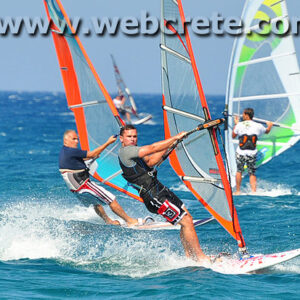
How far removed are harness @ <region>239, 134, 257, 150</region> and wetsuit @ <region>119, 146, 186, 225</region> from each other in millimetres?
4883

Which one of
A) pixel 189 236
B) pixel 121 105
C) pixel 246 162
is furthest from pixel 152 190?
pixel 121 105

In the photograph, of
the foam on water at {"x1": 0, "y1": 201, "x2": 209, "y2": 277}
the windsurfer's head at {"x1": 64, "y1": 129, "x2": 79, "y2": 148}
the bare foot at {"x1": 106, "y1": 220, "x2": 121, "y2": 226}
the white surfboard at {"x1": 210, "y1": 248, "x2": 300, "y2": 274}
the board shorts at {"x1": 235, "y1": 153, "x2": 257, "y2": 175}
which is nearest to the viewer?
the white surfboard at {"x1": 210, "y1": 248, "x2": 300, "y2": 274}

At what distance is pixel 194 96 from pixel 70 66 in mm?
3557

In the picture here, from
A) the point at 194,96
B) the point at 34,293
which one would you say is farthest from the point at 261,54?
the point at 34,293

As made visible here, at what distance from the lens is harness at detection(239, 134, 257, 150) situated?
10.6m

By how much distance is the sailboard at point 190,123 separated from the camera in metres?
6.25

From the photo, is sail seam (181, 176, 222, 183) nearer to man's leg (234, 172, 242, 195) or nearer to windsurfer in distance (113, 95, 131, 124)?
man's leg (234, 172, 242, 195)

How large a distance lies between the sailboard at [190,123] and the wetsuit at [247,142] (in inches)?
158

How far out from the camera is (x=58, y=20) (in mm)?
9320

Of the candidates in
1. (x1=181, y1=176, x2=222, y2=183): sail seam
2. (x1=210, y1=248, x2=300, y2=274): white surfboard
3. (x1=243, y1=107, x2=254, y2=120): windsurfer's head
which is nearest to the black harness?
(x1=181, y1=176, x2=222, y2=183): sail seam

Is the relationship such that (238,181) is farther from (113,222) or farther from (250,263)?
(250,263)

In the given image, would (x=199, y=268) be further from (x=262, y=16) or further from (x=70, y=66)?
(x=262, y=16)

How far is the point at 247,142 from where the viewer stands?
35.0ft

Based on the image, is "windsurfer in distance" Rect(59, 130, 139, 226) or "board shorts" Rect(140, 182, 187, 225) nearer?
"board shorts" Rect(140, 182, 187, 225)
